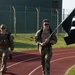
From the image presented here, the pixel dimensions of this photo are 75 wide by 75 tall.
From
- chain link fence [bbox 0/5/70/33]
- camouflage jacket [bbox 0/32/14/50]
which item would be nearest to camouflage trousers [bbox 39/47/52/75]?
camouflage jacket [bbox 0/32/14/50]

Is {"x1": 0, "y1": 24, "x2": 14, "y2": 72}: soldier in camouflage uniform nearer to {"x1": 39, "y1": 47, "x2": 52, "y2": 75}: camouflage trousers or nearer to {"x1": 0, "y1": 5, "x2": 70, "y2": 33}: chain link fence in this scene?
{"x1": 39, "y1": 47, "x2": 52, "y2": 75}: camouflage trousers

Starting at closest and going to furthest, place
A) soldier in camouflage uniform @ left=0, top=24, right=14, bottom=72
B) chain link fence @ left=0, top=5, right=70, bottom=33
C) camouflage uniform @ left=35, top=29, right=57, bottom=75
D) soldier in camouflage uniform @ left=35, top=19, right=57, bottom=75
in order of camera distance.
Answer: soldier in camouflage uniform @ left=35, top=19, right=57, bottom=75
camouflage uniform @ left=35, top=29, right=57, bottom=75
soldier in camouflage uniform @ left=0, top=24, right=14, bottom=72
chain link fence @ left=0, top=5, right=70, bottom=33

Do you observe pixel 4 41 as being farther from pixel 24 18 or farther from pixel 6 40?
pixel 24 18

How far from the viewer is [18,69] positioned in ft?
48.0

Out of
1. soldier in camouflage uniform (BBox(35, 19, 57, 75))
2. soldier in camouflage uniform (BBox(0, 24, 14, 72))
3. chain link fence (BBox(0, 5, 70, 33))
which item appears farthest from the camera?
chain link fence (BBox(0, 5, 70, 33))

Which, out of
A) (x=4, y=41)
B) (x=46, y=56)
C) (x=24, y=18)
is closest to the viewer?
(x=46, y=56)

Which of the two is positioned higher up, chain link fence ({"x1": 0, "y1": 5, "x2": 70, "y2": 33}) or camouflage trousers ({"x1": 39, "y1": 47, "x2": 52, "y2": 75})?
chain link fence ({"x1": 0, "y1": 5, "x2": 70, "y2": 33})

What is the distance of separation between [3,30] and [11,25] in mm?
29669

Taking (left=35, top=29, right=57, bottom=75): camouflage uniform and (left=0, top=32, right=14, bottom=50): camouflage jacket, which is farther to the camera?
(left=0, top=32, right=14, bottom=50): camouflage jacket

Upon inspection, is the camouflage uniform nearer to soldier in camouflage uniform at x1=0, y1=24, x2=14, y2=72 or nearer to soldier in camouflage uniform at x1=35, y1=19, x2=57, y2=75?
soldier in camouflage uniform at x1=35, y1=19, x2=57, y2=75

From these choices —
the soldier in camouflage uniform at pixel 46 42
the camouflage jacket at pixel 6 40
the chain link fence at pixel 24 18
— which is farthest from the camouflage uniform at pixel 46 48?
the chain link fence at pixel 24 18

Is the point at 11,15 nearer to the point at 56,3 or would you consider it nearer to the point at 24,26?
the point at 24,26

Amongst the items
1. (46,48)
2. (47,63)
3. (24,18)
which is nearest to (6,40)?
(46,48)

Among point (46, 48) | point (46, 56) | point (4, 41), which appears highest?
point (4, 41)
